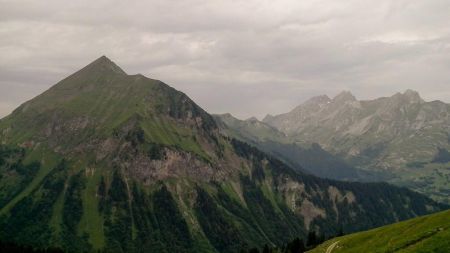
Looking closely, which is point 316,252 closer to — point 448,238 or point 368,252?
point 368,252

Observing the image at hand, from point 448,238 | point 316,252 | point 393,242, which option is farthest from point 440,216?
point 316,252

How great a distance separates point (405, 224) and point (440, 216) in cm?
1802

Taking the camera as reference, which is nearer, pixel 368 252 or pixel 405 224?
pixel 368 252

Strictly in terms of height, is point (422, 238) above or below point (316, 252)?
above

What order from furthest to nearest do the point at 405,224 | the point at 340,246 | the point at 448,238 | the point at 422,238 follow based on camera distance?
the point at 340,246 → the point at 405,224 → the point at 422,238 → the point at 448,238

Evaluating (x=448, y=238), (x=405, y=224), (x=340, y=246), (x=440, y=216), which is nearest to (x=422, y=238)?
(x=448, y=238)

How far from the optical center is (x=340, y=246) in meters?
149

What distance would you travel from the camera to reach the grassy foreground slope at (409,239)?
93062 mm

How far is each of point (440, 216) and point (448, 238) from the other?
29527mm

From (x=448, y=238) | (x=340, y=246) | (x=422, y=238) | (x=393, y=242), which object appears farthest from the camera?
(x=340, y=246)

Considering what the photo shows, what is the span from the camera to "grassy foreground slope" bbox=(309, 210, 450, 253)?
93062mm

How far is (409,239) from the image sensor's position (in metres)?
106

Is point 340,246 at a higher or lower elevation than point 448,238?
lower

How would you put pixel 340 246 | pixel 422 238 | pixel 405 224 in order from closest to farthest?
1. pixel 422 238
2. pixel 405 224
3. pixel 340 246
